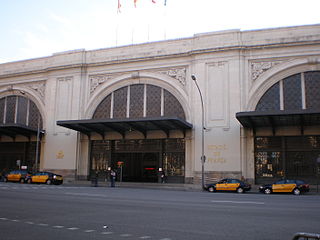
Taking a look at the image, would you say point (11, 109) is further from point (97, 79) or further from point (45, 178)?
point (45, 178)

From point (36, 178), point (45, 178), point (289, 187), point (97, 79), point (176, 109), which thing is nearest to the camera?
point (289, 187)

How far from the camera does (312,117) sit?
28.2 metres

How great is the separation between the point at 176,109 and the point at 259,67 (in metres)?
8.91

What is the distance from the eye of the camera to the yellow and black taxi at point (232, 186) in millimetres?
26844

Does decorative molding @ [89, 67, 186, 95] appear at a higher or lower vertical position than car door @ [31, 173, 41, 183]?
higher

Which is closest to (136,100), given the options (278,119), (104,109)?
(104,109)

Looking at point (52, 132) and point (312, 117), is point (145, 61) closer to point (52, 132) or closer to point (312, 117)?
point (52, 132)

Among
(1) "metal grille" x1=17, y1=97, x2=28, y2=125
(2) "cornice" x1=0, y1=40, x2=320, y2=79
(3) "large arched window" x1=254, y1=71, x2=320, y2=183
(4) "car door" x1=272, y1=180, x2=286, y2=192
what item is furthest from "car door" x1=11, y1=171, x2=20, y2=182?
(4) "car door" x1=272, y1=180, x2=286, y2=192

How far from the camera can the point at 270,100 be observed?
32.3m

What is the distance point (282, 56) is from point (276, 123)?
20.7ft

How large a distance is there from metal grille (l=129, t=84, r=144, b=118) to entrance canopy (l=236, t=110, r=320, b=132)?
434 inches

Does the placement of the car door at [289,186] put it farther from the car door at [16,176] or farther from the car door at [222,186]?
the car door at [16,176]

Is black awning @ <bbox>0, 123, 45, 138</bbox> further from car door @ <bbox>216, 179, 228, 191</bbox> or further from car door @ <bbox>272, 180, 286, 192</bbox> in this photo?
car door @ <bbox>272, 180, 286, 192</bbox>

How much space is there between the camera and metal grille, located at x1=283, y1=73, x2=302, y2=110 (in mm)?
31359
